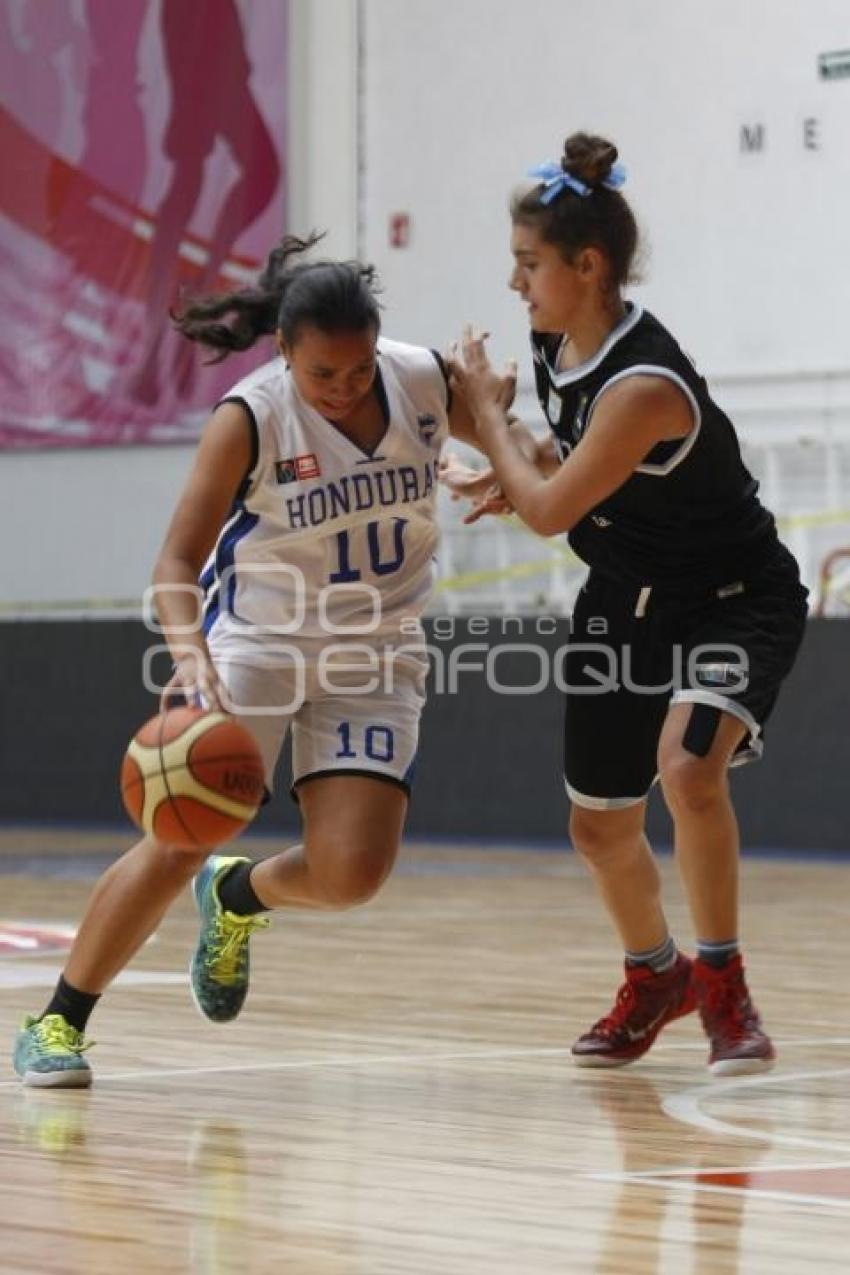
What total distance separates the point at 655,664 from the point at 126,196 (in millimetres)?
10183

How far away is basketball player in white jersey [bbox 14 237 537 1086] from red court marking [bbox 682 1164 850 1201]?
1.08 m

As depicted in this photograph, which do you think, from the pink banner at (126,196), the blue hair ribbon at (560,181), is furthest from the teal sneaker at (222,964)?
the pink banner at (126,196)

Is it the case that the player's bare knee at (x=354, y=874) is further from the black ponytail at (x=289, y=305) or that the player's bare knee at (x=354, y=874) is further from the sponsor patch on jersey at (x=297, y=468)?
the black ponytail at (x=289, y=305)

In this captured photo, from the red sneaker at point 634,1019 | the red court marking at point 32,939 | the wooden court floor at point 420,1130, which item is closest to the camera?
the wooden court floor at point 420,1130

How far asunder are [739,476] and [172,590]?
1140 millimetres

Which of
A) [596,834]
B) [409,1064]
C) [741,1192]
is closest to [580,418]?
[596,834]

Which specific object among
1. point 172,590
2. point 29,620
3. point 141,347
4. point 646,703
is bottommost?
point 29,620

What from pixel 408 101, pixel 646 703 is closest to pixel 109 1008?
pixel 646 703

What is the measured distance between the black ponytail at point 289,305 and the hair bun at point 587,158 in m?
0.42

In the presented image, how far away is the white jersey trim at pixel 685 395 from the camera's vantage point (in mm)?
4297

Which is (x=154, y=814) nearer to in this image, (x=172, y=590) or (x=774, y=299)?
(x=172, y=590)

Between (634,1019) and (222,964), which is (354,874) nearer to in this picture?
(222,964)

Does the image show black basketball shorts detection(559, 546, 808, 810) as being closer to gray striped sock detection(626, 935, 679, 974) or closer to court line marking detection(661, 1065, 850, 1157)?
gray striped sock detection(626, 935, 679, 974)

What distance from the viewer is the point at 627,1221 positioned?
3.04 metres
